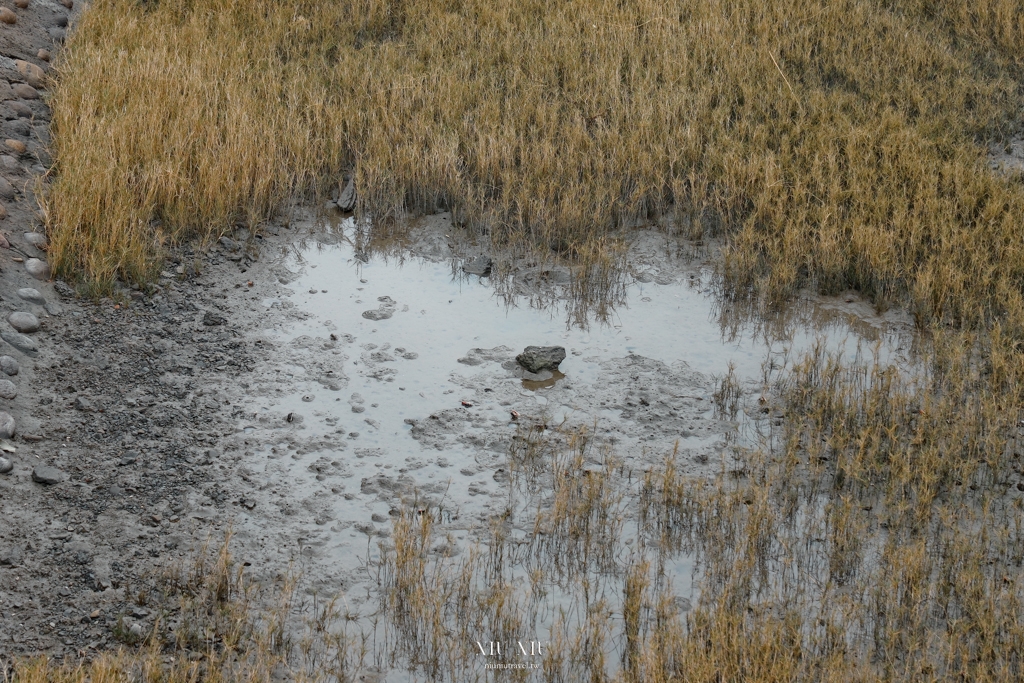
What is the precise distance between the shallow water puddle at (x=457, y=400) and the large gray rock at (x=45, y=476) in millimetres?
806

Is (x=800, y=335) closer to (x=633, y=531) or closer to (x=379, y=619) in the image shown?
(x=633, y=531)

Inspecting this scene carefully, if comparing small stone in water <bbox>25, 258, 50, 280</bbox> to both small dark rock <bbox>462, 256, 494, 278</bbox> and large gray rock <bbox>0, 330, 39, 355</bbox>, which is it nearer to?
large gray rock <bbox>0, 330, 39, 355</bbox>

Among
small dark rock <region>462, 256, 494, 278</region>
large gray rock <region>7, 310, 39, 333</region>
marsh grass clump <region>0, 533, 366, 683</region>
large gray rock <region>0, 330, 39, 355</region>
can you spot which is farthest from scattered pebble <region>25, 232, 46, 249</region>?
marsh grass clump <region>0, 533, 366, 683</region>

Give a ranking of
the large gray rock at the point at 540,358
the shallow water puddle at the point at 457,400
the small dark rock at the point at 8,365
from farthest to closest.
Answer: the large gray rock at the point at 540,358
the small dark rock at the point at 8,365
the shallow water puddle at the point at 457,400

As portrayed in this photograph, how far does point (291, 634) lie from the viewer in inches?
129

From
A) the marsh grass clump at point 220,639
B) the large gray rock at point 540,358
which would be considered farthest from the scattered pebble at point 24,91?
the marsh grass clump at point 220,639

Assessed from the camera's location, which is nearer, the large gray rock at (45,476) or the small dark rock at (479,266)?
the large gray rock at (45,476)

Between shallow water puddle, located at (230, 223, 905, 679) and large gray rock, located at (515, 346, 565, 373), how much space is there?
0.23 ft

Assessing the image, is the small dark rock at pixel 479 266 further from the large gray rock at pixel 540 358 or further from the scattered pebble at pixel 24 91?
the scattered pebble at pixel 24 91

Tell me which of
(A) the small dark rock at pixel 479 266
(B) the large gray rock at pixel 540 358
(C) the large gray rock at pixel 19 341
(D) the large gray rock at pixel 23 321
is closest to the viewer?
(C) the large gray rock at pixel 19 341

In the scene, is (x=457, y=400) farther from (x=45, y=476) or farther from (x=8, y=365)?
(x=8, y=365)

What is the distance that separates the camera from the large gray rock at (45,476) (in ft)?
12.9

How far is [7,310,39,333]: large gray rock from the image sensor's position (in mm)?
4762

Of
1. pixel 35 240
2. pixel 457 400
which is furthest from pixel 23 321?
pixel 457 400
